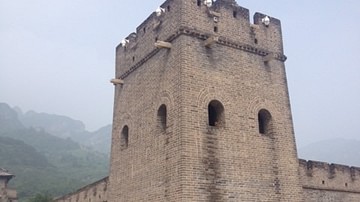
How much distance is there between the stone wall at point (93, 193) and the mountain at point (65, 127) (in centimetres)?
14632

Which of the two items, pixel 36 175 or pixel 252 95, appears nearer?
pixel 252 95

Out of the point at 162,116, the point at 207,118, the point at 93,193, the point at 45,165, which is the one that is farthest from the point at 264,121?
the point at 45,165

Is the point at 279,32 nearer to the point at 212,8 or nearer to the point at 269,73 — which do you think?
the point at 269,73

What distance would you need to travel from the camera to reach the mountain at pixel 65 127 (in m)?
170

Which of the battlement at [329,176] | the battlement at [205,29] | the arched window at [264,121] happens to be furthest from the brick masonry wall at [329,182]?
the battlement at [205,29]

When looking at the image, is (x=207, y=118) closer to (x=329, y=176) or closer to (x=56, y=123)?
(x=329, y=176)

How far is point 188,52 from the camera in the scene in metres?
10.8

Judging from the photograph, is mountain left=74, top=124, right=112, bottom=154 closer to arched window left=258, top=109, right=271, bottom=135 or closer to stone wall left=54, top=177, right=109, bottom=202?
stone wall left=54, top=177, right=109, bottom=202

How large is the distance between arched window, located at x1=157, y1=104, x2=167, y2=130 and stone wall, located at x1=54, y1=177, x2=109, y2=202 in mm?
4610

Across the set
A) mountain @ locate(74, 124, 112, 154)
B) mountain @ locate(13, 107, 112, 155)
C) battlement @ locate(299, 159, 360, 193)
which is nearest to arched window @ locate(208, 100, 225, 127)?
battlement @ locate(299, 159, 360, 193)

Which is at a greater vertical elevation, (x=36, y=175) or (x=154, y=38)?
(x=36, y=175)

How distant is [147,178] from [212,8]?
503 cm

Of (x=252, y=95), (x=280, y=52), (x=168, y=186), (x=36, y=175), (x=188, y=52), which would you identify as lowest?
(x=168, y=186)

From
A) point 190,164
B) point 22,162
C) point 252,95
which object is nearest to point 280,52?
point 252,95
